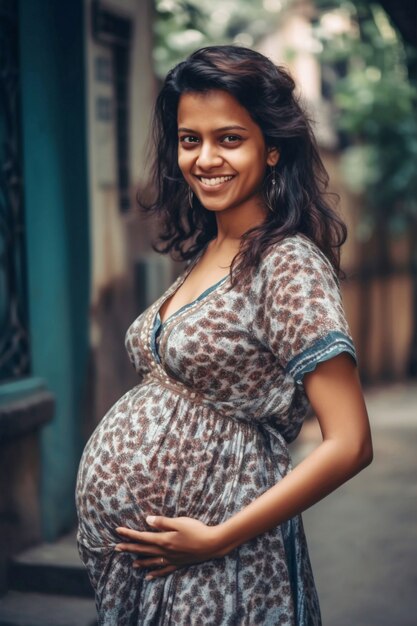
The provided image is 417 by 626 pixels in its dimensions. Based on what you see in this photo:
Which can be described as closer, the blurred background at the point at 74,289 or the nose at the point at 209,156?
the nose at the point at 209,156

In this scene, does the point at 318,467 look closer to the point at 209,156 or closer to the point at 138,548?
the point at 138,548

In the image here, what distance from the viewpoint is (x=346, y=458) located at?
193cm

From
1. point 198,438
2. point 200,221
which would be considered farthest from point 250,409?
point 200,221

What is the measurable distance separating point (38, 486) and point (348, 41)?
8.04 metres

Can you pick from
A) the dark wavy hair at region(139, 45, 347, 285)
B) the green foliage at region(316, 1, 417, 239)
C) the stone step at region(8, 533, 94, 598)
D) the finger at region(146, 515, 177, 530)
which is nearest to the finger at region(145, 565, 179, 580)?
the finger at region(146, 515, 177, 530)

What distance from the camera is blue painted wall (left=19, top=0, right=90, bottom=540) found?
13.9ft

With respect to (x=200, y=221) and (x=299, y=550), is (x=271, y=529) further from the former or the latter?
(x=200, y=221)

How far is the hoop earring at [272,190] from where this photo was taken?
2.14 meters

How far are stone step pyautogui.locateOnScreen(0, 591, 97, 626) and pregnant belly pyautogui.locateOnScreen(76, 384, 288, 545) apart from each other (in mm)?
1709

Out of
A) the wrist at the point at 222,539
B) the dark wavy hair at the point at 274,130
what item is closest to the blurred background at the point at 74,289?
the dark wavy hair at the point at 274,130

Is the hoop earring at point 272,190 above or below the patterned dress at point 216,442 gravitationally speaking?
above

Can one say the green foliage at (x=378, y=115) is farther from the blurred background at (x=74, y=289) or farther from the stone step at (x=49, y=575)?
the stone step at (x=49, y=575)

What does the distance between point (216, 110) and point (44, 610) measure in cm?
254

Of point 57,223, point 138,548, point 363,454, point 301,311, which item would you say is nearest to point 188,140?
point 301,311
